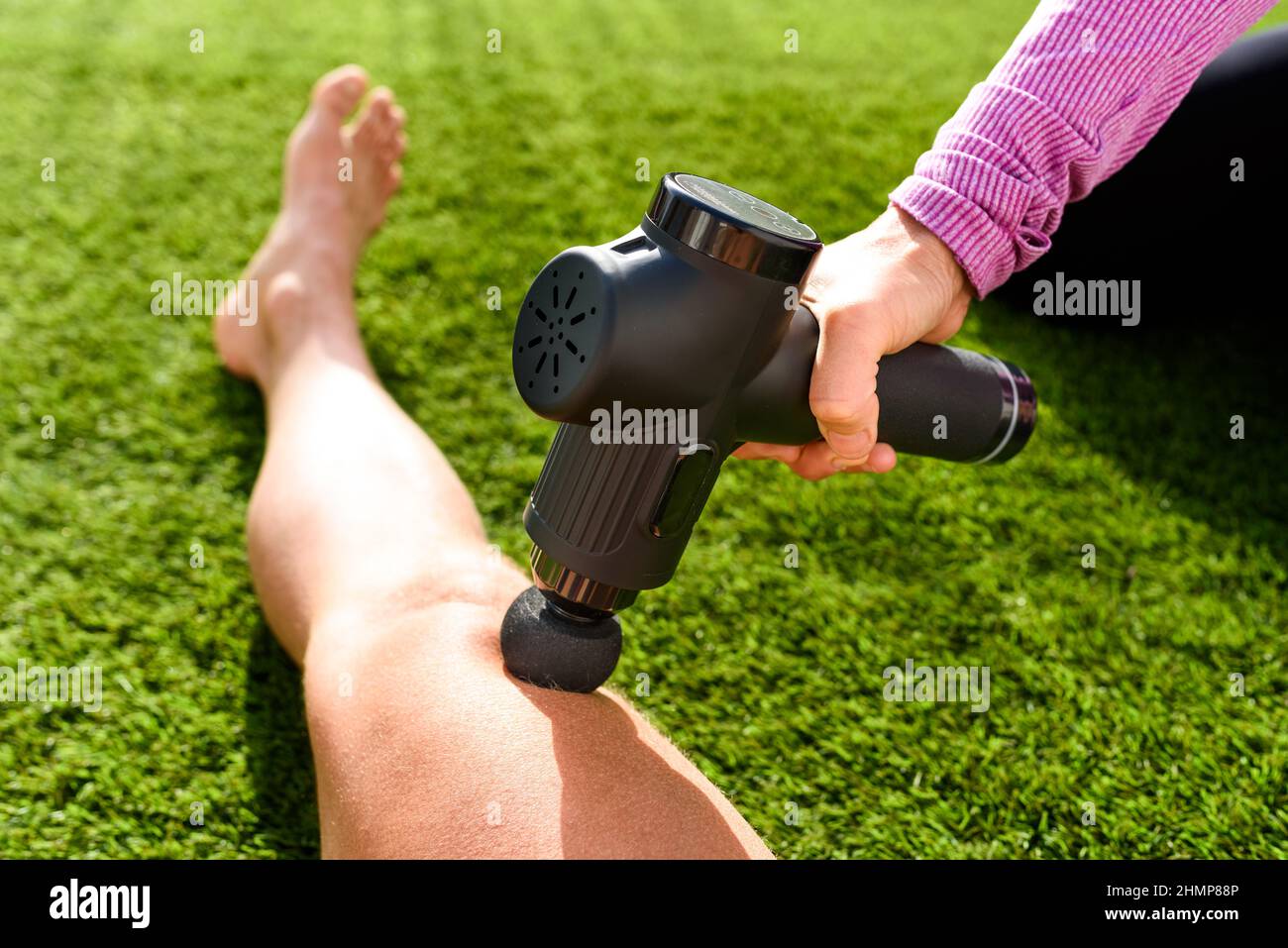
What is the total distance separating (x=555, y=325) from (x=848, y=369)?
1.29 ft

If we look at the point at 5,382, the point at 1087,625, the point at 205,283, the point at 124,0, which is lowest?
the point at 1087,625

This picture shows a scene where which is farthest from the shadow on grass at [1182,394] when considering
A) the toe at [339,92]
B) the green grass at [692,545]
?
the toe at [339,92]

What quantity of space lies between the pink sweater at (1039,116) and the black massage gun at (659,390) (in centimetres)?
20

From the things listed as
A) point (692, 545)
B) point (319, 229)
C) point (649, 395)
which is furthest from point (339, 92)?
point (649, 395)

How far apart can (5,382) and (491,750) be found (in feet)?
6.22

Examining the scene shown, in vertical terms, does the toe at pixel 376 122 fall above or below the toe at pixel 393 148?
above

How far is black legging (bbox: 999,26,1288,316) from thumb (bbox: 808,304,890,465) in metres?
1.63

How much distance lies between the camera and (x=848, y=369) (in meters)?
1.30

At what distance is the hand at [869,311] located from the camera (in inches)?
51.4

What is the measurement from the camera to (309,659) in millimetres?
1613

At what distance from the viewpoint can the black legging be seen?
248cm

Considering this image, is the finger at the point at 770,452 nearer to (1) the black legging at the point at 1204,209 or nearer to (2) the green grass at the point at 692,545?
(2) the green grass at the point at 692,545
